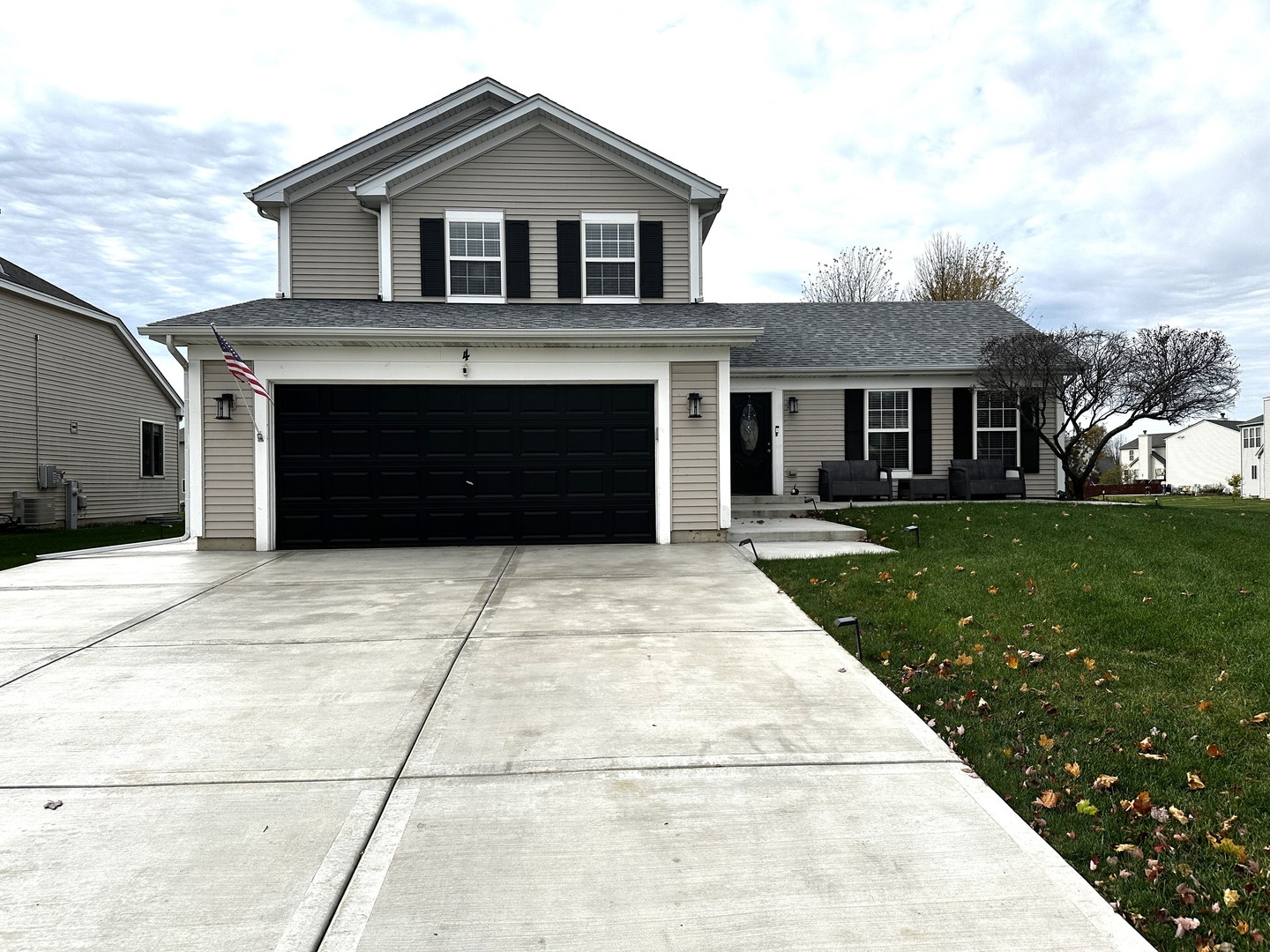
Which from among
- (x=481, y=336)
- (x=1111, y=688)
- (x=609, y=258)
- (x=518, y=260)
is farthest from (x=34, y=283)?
(x=1111, y=688)

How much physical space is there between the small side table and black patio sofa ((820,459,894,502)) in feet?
1.59

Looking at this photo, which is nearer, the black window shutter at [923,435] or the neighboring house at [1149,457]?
the black window shutter at [923,435]

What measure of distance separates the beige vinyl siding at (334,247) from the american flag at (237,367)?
8.22 feet

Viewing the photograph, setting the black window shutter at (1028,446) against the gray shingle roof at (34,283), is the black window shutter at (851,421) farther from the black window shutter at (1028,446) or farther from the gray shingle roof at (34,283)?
the gray shingle roof at (34,283)

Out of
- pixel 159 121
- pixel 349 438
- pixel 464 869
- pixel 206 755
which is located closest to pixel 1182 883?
pixel 464 869

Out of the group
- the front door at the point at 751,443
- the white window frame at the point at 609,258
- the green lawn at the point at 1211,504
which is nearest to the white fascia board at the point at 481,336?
the white window frame at the point at 609,258

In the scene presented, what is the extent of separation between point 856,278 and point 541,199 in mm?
24668

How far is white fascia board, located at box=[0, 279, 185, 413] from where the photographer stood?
16.2 meters

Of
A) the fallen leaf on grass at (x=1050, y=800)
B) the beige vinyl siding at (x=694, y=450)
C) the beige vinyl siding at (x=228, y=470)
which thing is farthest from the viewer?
the beige vinyl siding at (x=694, y=450)

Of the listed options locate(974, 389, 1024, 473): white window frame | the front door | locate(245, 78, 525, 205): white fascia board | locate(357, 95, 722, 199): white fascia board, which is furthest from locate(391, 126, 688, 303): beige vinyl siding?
locate(974, 389, 1024, 473): white window frame

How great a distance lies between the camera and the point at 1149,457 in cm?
6244

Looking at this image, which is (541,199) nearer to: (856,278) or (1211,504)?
(1211,504)

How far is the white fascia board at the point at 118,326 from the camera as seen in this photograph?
16219 mm

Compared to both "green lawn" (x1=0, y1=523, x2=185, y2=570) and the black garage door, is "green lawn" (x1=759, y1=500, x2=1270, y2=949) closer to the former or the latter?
the black garage door
